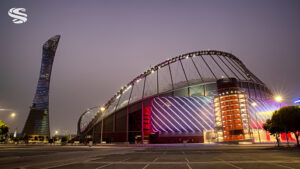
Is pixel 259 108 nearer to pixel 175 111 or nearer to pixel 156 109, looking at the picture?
pixel 175 111

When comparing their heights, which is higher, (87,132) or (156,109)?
(156,109)


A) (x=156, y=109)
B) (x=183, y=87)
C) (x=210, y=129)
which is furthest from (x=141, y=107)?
(x=210, y=129)

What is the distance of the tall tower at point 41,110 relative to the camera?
122562 mm

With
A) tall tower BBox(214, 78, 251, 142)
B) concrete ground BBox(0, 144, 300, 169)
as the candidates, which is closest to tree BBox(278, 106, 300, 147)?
concrete ground BBox(0, 144, 300, 169)

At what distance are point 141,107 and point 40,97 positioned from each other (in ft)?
303

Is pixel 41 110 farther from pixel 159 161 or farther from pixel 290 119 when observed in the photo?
pixel 290 119

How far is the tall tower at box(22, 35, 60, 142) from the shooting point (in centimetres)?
12256

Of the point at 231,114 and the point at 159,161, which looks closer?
the point at 159,161

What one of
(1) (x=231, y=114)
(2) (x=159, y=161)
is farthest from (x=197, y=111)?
(2) (x=159, y=161)

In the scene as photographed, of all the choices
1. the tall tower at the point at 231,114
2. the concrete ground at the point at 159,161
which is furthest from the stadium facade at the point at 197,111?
the concrete ground at the point at 159,161

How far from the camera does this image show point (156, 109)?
2404 inches

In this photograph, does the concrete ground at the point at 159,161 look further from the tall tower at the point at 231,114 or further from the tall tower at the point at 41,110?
the tall tower at the point at 41,110

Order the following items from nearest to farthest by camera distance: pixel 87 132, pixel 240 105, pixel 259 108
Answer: pixel 240 105 < pixel 259 108 < pixel 87 132

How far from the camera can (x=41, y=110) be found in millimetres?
123312
